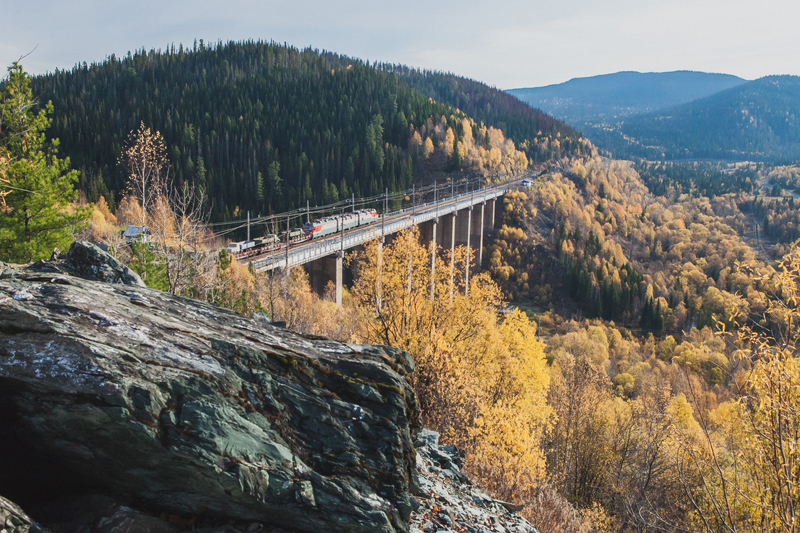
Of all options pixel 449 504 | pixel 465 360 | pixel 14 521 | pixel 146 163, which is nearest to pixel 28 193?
pixel 146 163

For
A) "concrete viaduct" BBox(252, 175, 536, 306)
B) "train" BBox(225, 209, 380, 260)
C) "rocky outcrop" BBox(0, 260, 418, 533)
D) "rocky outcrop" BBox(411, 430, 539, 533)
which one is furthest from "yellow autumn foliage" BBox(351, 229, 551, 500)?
"train" BBox(225, 209, 380, 260)

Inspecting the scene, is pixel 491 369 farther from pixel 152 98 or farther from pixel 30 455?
pixel 152 98

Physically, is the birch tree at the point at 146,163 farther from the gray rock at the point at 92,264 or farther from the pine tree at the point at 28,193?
the gray rock at the point at 92,264

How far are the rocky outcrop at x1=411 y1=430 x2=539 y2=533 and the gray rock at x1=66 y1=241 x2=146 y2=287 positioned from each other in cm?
728

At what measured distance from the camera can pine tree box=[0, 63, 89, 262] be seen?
16.2 metres

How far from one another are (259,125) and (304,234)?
73.8 meters

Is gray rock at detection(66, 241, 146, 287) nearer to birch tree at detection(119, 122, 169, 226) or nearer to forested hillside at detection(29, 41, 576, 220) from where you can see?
birch tree at detection(119, 122, 169, 226)

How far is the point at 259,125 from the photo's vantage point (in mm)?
125500

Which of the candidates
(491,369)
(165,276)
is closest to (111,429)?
(165,276)

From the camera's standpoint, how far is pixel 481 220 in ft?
335

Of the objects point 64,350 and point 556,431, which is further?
point 556,431

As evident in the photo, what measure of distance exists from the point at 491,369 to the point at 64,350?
2068cm

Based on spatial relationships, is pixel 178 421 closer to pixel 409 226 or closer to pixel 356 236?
pixel 409 226

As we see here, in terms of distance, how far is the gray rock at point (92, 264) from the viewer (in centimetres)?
952
